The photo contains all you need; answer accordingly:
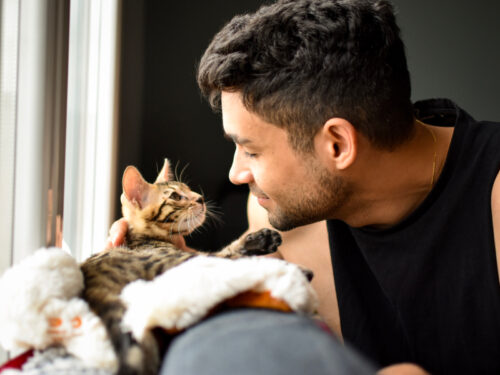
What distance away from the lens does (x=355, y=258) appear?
127 cm

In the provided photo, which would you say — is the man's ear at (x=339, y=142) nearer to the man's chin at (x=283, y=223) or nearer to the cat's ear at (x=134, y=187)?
the man's chin at (x=283, y=223)

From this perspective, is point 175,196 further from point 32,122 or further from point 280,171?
point 32,122

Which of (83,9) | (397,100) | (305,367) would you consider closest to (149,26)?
(83,9)

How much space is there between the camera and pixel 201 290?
49 centimetres

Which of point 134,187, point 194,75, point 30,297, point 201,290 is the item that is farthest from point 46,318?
point 194,75

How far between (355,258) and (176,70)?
5.14ft

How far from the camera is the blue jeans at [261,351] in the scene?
0.37m

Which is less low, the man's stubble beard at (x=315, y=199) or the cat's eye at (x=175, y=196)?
the man's stubble beard at (x=315, y=199)

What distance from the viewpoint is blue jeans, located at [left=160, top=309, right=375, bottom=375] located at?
374 millimetres

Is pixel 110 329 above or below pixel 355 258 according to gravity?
above

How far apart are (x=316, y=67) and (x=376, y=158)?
0.28 metres

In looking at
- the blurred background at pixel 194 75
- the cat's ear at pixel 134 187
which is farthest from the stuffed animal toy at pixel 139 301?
the blurred background at pixel 194 75

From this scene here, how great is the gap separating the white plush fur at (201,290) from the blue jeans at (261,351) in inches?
1.2

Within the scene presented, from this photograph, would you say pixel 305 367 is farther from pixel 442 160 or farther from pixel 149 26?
pixel 149 26
